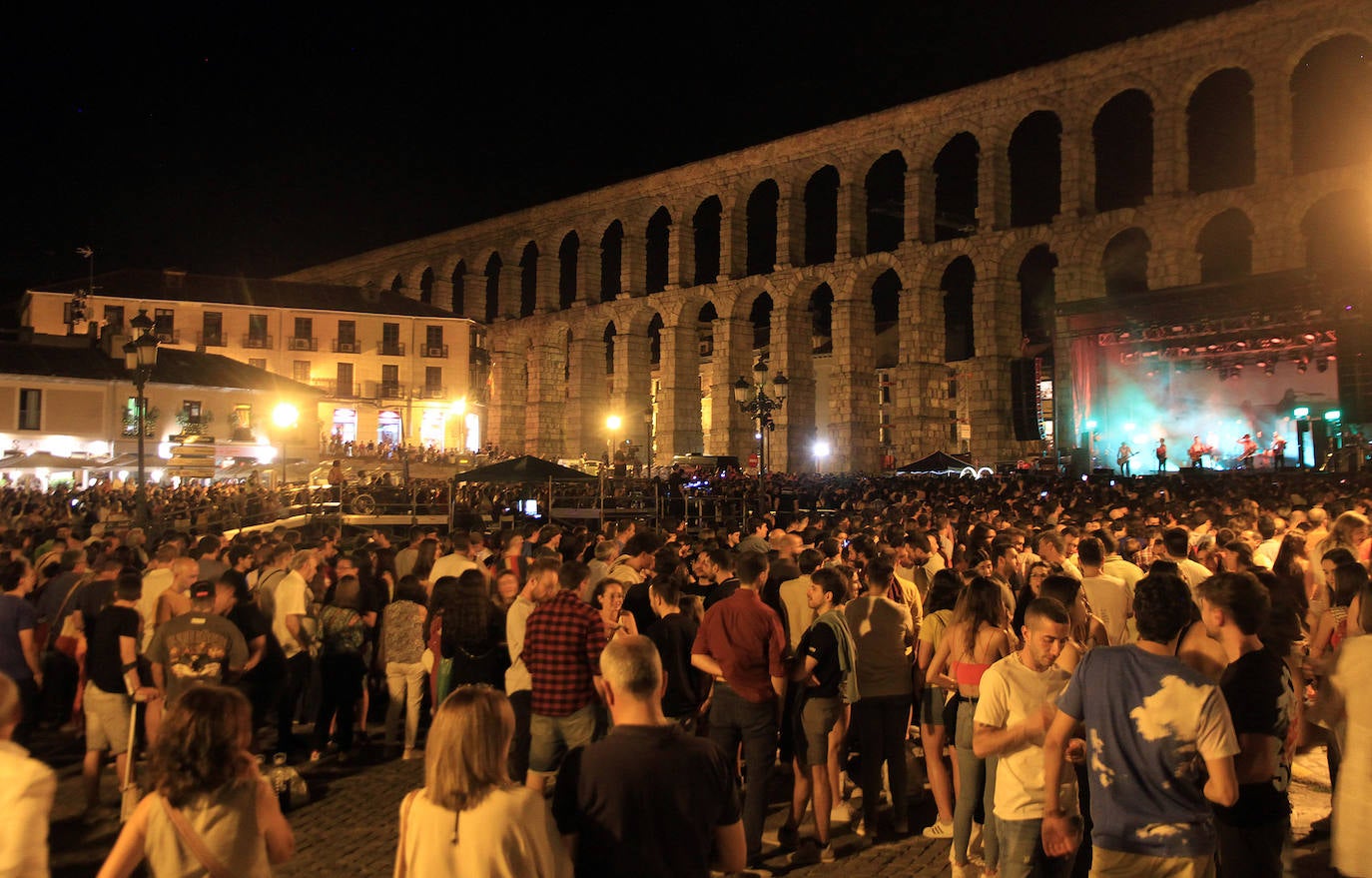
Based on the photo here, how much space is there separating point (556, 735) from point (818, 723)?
1619 millimetres

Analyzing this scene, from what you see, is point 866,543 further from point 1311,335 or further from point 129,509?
point 1311,335

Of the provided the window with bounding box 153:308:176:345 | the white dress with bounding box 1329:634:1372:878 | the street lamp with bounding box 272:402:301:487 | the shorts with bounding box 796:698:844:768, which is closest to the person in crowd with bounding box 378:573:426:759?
the shorts with bounding box 796:698:844:768

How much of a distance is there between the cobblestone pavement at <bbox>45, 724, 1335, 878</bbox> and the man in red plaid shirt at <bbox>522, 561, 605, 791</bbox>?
4.36ft

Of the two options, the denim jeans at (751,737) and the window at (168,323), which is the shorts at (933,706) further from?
the window at (168,323)

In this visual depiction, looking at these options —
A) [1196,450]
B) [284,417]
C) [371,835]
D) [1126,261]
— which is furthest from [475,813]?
[1126,261]

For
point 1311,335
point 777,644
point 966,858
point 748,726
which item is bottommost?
point 966,858

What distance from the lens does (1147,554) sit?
9.89 metres

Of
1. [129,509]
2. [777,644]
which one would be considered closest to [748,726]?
[777,644]

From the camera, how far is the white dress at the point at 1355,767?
3.67 metres

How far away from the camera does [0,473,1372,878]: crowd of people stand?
311 cm

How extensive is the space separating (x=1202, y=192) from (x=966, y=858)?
1257 inches

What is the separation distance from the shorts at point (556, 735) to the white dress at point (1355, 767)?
11.6 feet

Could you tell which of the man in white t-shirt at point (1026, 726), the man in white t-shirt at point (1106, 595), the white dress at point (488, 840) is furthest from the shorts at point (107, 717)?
the man in white t-shirt at point (1106, 595)

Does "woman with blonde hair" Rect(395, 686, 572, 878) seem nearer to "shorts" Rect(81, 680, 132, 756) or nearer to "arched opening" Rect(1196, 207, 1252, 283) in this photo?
"shorts" Rect(81, 680, 132, 756)
